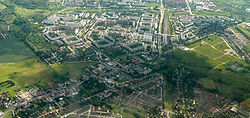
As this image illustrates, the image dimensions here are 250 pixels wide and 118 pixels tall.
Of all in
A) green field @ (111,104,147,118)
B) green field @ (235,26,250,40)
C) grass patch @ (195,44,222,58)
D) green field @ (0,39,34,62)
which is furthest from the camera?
green field @ (235,26,250,40)

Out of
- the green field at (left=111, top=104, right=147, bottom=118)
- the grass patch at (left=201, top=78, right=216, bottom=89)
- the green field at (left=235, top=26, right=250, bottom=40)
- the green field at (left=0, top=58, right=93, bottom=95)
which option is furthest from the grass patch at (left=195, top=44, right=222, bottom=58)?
the green field at (left=0, top=58, right=93, bottom=95)

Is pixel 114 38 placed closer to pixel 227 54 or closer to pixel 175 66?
pixel 175 66

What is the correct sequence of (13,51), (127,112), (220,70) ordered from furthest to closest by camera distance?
(13,51), (220,70), (127,112)

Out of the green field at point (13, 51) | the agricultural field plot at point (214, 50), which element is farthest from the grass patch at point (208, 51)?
the green field at point (13, 51)

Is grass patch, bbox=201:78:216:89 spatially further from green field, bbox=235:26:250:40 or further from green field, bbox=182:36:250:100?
green field, bbox=235:26:250:40

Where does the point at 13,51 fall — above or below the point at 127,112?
above

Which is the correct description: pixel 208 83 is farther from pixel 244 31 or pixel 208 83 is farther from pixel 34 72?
pixel 244 31

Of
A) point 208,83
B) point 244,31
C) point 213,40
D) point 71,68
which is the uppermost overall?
point 244,31

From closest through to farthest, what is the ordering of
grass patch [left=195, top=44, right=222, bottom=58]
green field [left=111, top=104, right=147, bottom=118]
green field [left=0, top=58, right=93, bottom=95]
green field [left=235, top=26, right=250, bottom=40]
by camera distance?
green field [left=111, top=104, right=147, bottom=118], green field [left=0, top=58, right=93, bottom=95], grass patch [left=195, top=44, right=222, bottom=58], green field [left=235, top=26, right=250, bottom=40]

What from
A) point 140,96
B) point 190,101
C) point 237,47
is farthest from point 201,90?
point 237,47

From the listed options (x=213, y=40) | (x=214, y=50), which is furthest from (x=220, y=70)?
(x=213, y=40)
